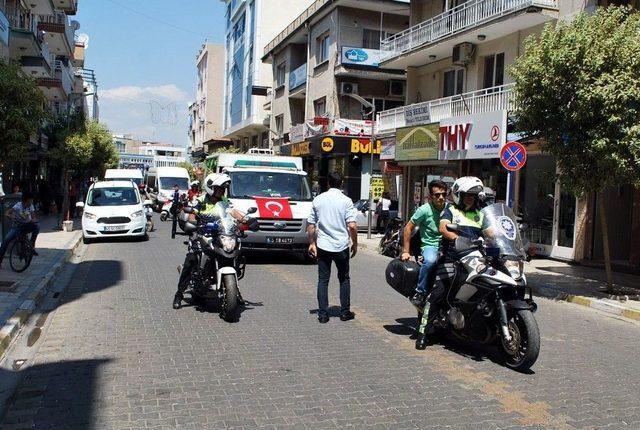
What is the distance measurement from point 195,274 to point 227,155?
11.1 meters

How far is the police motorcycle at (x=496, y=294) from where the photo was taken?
19.3 ft

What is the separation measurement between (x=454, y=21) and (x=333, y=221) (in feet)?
53.0

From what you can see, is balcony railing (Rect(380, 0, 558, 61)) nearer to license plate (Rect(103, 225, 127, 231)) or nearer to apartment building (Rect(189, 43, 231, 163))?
license plate (Rect(103, 225, 127, 231))

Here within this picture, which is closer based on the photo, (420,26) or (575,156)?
(575,156)

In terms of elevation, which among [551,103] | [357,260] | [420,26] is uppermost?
[420,26]

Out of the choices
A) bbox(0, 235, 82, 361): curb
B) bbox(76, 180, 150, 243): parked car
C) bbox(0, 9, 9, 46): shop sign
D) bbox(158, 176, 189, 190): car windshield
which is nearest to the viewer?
bbox(0, 235, 82, 361): curb

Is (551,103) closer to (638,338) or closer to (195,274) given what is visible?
(638,338)

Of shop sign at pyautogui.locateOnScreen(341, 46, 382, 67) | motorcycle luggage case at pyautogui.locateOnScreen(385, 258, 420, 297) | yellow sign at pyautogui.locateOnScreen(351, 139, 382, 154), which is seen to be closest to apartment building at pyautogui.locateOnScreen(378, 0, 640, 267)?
yellow sign at pyautogui.locateOnScreen(351, 139, 382, 154)

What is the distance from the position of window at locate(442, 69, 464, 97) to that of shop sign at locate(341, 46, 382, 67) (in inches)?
301

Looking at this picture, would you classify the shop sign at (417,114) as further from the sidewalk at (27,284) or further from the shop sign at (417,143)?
the sidewalk at (27,284)

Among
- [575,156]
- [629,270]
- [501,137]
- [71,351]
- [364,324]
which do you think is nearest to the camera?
[71,351]

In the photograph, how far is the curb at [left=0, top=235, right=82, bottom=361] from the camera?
22.0 ft

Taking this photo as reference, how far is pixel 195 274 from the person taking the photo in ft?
27.9

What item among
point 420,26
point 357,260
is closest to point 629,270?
point 357,260
